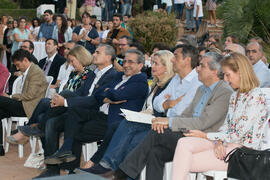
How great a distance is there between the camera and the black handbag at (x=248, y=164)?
4180 millimetres

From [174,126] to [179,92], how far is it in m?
0.65

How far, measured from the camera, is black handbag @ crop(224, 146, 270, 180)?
4180mm

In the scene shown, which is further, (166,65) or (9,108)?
(9,108)

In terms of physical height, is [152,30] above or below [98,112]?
above

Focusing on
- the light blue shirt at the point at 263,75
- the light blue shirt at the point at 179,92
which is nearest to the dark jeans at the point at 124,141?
the light blue shirt at the point at 179,92

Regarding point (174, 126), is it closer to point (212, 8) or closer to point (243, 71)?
point (243, 71)

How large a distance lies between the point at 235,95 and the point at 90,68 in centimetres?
303

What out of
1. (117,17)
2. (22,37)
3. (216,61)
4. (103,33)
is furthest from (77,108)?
(22,37)

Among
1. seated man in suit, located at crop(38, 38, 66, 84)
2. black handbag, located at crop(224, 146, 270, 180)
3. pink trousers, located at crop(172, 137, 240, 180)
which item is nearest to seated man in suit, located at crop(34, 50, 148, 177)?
pink trousers, located at crop(172, 137, 240, 180)

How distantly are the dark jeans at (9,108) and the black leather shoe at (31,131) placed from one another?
721 mm

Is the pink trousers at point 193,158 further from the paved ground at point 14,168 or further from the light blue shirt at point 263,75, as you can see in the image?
the light blue shirt at point 263,75

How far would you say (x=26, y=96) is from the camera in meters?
7.50

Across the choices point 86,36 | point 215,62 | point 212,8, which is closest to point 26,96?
point 215,62

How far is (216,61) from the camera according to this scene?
4984mm
